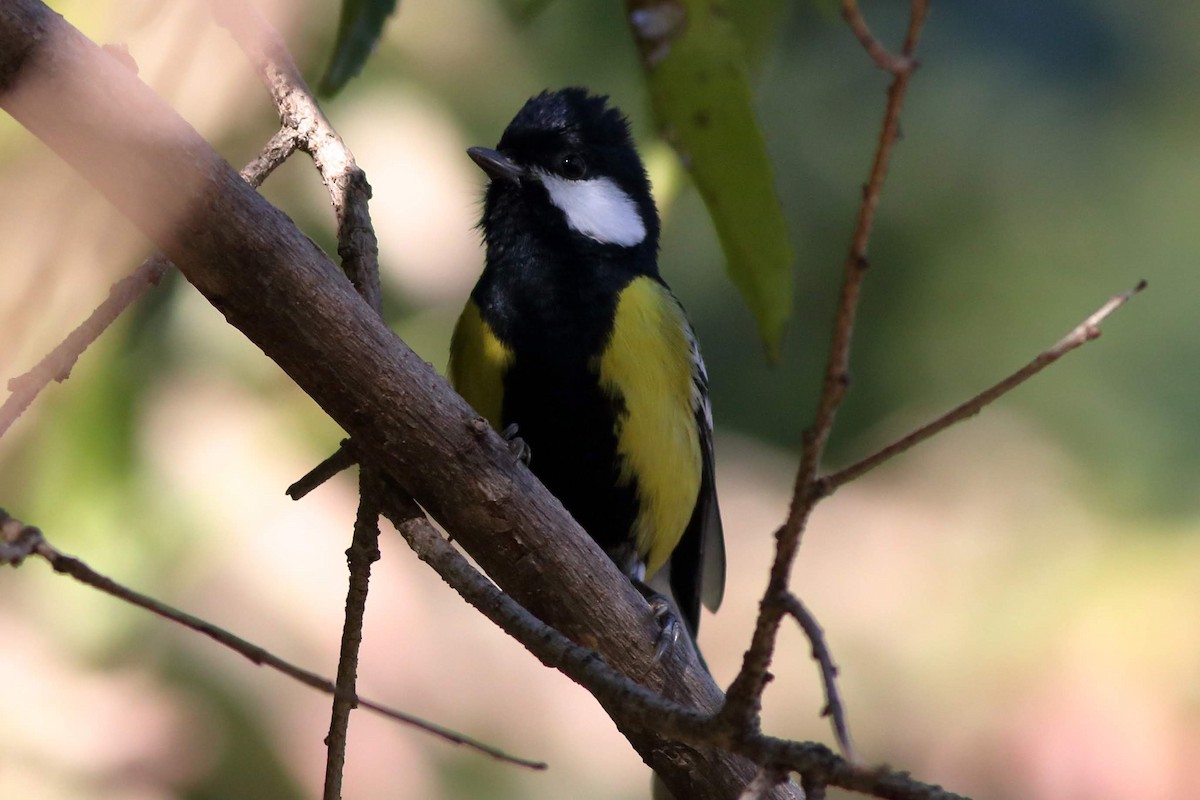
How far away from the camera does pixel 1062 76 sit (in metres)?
4.60

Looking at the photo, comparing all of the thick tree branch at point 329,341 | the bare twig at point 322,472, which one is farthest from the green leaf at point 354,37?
the bare twig at point 322,472

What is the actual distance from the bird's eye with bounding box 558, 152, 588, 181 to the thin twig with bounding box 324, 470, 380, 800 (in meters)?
0.90

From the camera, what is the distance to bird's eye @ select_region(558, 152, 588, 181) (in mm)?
1979

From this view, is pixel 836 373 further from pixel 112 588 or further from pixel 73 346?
pixel 73 346

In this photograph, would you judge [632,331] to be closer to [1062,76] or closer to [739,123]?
[739,123]

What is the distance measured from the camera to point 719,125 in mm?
1212

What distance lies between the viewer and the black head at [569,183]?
6.31ft

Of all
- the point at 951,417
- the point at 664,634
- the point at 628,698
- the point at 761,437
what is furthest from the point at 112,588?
the point at 761,437

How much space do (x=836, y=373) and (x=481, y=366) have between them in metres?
1.22

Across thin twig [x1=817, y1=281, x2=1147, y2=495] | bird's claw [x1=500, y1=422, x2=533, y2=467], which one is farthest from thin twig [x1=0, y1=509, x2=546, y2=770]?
bird's claw [x1=500, y1=422, x2=533, y2=467]

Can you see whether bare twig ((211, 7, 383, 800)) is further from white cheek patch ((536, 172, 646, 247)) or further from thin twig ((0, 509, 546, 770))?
white cheek patch ((536, 172, 646, 247))

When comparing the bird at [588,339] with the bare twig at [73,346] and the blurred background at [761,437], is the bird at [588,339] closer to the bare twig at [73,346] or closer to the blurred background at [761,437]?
the blurred background at [761,437]

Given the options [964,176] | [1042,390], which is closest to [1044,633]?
[1042,390]

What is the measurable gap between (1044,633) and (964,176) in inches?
72.4
